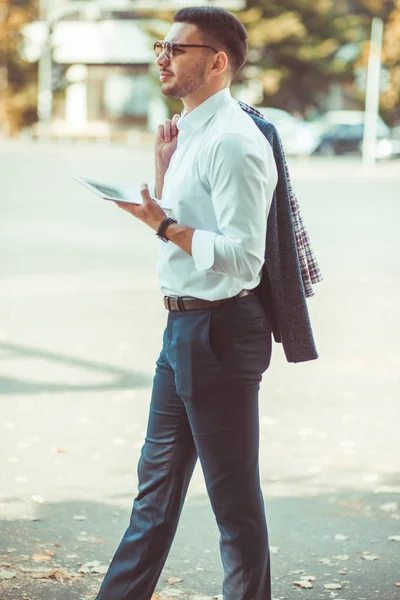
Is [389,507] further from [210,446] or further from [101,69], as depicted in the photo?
[101,69]

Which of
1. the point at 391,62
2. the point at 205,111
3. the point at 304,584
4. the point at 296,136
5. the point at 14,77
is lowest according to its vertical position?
the point at 304,584

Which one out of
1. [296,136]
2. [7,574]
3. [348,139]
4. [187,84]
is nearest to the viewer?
[187,84]

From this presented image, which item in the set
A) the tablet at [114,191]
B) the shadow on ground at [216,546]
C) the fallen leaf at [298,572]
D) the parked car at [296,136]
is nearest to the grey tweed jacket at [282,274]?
the tablet at [114,191]

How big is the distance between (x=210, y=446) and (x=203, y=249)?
607 mm

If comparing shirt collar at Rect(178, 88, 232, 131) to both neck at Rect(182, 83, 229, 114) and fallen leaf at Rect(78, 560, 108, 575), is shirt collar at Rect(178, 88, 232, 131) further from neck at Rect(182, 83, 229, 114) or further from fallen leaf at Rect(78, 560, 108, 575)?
fallen leaf at Rect(78, 560, 108, 575)

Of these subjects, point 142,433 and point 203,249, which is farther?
point 142,433

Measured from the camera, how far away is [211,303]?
10.5 feet

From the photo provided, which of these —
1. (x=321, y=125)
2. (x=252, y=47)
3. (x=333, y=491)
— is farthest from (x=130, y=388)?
(x=252, y=47)

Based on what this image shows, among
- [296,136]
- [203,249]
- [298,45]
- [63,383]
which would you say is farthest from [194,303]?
[298,45]

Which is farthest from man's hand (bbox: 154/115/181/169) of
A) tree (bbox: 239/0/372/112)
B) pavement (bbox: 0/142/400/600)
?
tree (bbox: 239/0/372/112)

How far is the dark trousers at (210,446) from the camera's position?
3.20 meters

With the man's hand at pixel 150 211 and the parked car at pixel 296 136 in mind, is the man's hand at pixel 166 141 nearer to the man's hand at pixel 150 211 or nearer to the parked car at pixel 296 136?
the man's hand at pixel 150 211

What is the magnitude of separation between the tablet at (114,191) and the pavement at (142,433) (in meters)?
1.58

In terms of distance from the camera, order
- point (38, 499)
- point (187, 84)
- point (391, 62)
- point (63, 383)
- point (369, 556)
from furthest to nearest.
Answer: point (391, 62), point (63, 383), point (38, 499), point (369, 556), point (187, 84)
